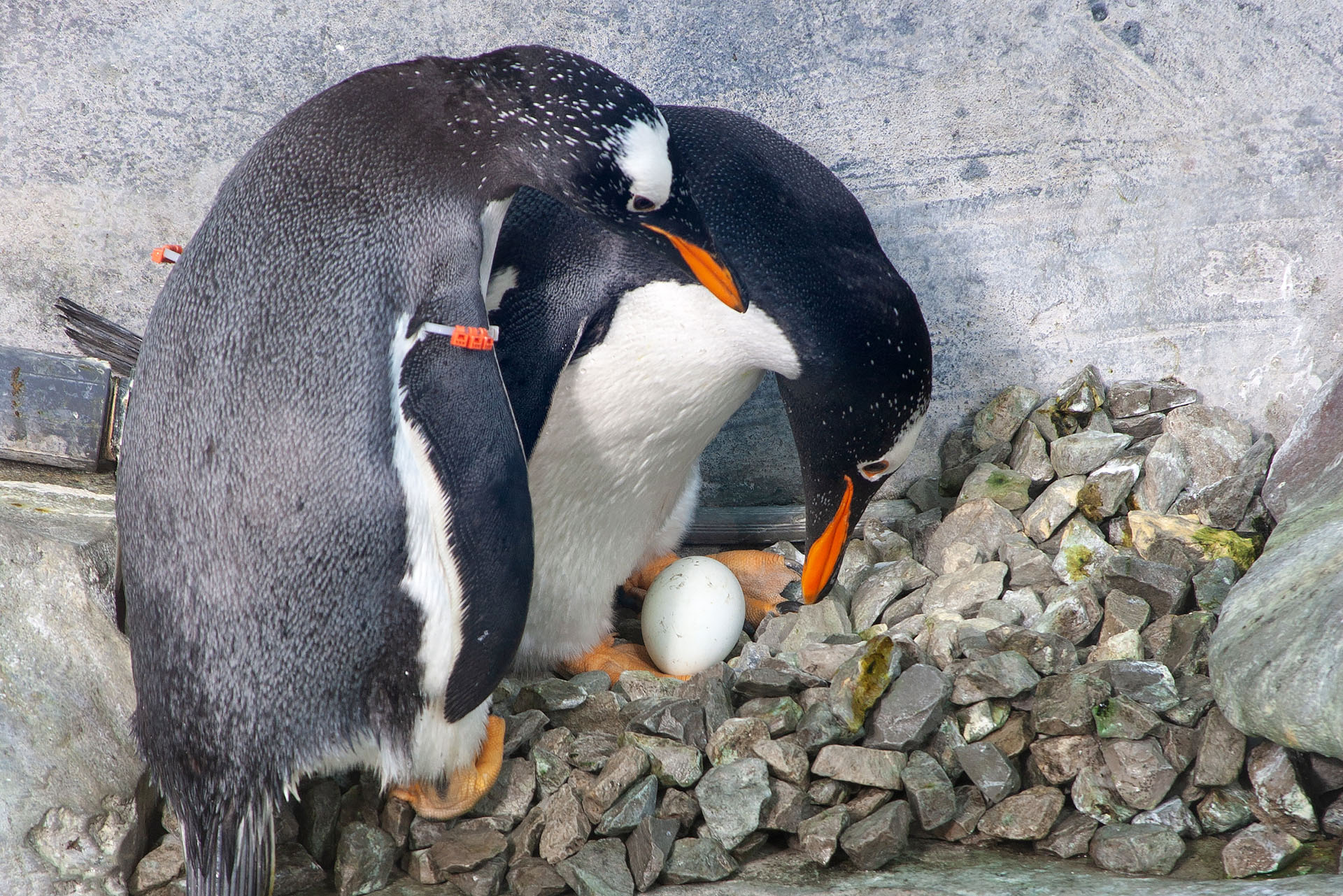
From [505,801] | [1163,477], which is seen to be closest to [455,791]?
[505,801]

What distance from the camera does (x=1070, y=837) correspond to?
46.5 inches

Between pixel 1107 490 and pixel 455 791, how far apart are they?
1.11 meters

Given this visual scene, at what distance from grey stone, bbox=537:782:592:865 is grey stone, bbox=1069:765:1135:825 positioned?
58 cm

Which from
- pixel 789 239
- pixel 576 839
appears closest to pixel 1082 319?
pixel 789 239

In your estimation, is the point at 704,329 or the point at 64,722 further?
the point at 704,329

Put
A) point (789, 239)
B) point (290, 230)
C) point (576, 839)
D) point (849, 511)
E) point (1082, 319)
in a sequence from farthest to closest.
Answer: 1. point (1082, 319)
2. point (849, 511)
3. point (789, 239)
4. point (576, 839)
5. point (290, 230)

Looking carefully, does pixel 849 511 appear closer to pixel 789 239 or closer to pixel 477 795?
pixel 789 239

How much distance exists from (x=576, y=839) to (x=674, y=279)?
2.29ft

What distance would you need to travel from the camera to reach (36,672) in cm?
127

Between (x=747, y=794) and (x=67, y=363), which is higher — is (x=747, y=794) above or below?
below

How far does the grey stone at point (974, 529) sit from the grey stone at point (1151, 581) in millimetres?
222

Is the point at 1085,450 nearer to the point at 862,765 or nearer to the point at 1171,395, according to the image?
the point at 1171,395

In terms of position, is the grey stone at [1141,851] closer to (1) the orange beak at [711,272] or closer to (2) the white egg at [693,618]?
(2) the white egg at [693,618]

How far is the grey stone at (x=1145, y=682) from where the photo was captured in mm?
1268
